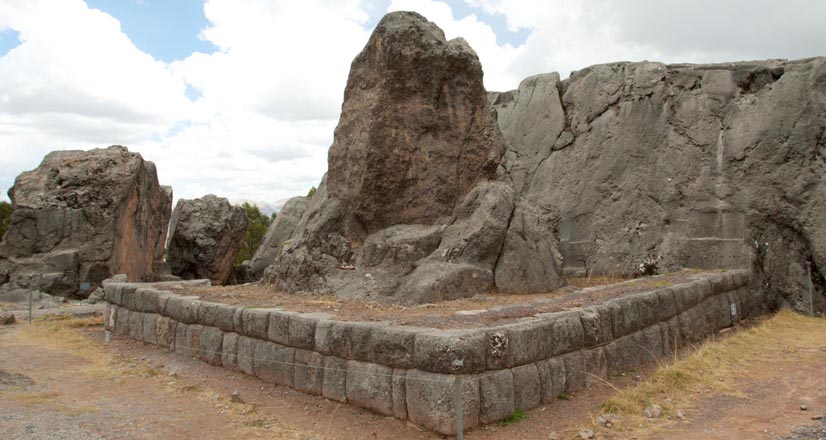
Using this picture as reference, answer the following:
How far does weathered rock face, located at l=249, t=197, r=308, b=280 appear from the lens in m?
18.9

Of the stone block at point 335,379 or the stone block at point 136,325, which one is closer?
the stone block at point 335,379

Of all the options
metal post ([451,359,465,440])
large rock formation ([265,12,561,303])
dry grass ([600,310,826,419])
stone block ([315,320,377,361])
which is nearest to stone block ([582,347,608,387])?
dry grass ([600,310,826,419])

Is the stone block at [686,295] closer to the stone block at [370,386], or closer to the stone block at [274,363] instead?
the stone block at [370,386]

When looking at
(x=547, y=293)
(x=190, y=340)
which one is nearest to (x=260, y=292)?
(x=190, y=340)

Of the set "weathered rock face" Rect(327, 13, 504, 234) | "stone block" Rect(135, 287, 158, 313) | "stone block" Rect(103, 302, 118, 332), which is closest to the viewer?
"stone block" Rect(135, 287, 158, 313)

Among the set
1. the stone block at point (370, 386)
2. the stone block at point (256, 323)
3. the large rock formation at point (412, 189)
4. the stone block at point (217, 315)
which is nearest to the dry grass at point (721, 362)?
the stone block at point (370, 386)

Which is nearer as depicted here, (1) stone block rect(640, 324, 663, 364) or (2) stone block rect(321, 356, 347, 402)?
(2) stone block rect(321, 356, 347, 402)

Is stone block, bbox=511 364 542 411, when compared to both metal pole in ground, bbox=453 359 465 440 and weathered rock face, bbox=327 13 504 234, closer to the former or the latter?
metal pole in ground, bbox=453 359 465 440

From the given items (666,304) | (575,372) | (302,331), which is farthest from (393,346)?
(666,304)

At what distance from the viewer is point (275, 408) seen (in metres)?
6.39

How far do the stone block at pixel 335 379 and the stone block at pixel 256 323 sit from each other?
116cm

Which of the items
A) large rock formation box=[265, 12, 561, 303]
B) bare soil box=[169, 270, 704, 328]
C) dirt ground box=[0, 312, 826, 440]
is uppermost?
large rock formation box=[265, 12, 561, 303]

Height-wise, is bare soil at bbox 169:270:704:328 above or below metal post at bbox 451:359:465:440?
above

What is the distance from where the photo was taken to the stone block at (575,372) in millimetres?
6262
